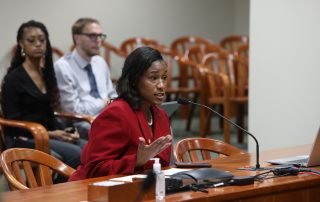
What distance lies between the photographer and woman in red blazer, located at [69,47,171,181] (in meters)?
2.80

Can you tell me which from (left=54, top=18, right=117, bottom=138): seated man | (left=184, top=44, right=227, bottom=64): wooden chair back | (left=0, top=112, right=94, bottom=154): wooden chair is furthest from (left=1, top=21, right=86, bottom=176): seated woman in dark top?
(left=184, top=44, right=227, bottom=64): wooden chair back

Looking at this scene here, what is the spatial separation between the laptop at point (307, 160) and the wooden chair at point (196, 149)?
1.20 feet

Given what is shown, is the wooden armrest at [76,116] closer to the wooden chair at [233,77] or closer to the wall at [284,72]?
the wall at [284,72]

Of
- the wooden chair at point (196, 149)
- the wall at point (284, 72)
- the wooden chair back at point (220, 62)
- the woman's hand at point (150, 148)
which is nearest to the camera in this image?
the woman's hand at point (150, 148)

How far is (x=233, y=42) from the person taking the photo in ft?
32.8

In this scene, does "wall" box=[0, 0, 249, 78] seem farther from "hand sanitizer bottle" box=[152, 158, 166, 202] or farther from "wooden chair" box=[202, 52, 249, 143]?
"hand sanitizer bottle" box=[152, 158, 166, 202]

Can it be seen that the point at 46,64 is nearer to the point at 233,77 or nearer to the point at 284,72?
the point at 284,72

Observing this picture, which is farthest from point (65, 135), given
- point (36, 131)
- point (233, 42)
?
point (233, 42)

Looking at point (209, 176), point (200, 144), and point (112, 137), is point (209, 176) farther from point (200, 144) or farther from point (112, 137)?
point (200, 144)

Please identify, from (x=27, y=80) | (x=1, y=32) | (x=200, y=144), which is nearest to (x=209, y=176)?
(x=200, y=144)

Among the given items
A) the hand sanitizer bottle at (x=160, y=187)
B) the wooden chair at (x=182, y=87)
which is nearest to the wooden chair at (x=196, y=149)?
the hand sanitizer bottle at (x=160, y=187)

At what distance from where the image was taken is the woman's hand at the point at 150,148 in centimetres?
265

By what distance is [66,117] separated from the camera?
192 inches

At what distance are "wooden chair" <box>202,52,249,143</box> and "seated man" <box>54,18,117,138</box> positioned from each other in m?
2.11
